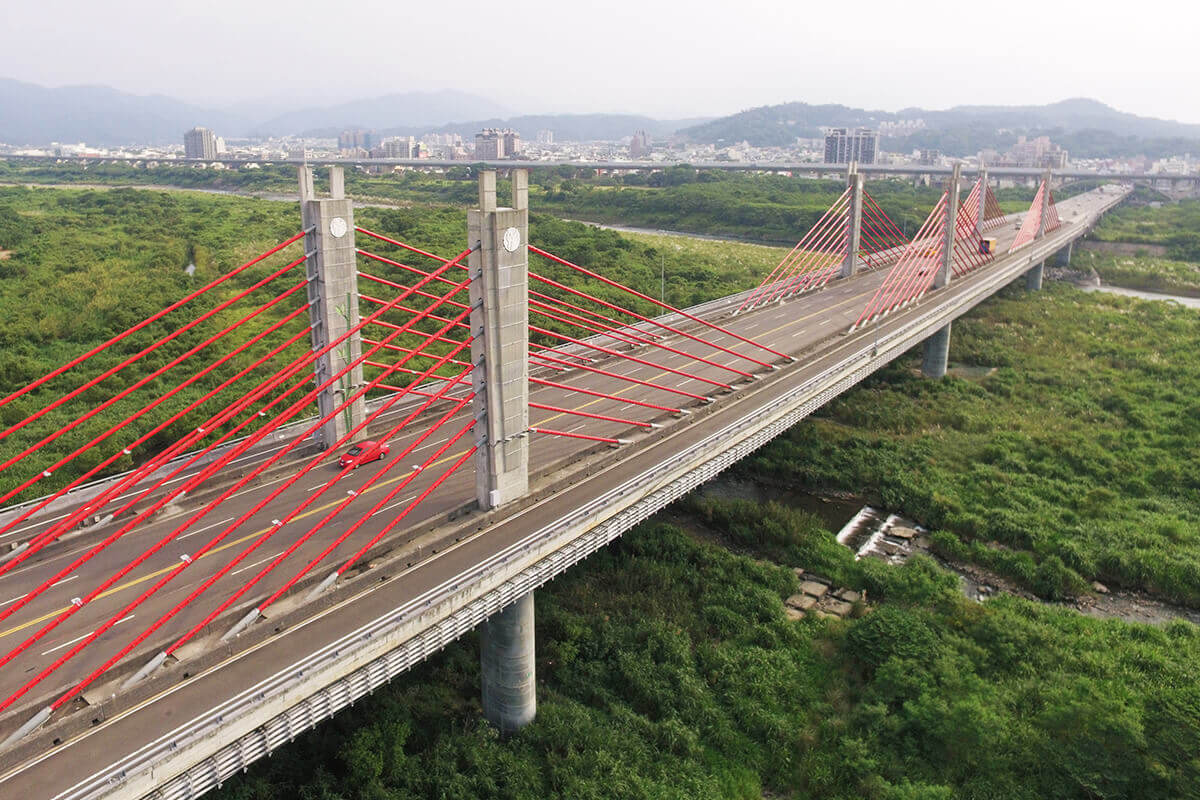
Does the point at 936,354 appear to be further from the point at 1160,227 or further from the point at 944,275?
the point at 1160,227

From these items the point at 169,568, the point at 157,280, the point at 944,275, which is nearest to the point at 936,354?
the point at 944,275

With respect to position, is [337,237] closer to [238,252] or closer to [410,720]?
[410,720]

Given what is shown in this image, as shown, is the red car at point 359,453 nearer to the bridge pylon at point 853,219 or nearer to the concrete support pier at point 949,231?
the bridge pylon at point 853,219

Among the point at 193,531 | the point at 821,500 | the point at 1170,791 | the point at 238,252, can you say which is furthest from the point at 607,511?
the point at 238,252

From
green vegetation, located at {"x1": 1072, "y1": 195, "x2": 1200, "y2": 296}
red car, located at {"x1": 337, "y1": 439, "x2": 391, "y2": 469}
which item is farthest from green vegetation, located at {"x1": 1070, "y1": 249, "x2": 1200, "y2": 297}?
red car, located at {"x1": 337, "y1": 439, "x2": 391, "y2": 469}

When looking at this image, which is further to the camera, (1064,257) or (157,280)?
(1064,257)

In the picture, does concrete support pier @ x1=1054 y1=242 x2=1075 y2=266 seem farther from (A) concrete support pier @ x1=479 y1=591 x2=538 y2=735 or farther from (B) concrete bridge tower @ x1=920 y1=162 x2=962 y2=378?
(A) concrete support pier @ x1=479 y1=591 x2=538 y2=735
